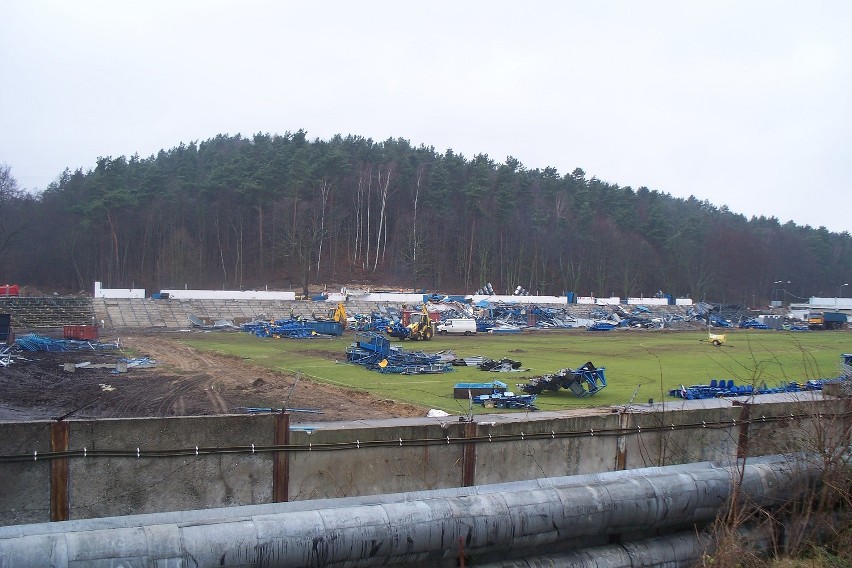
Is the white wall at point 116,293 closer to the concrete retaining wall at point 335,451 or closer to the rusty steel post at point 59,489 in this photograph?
the concrete retaining wall at point 335,451

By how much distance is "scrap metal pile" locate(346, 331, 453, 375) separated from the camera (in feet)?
95.9

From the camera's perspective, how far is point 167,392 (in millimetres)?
23062

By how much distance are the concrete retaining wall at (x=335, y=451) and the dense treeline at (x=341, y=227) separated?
79.0 meters

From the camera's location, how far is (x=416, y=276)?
96188 millimetres

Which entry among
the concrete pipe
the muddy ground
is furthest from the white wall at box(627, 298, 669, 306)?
the concrete pipe

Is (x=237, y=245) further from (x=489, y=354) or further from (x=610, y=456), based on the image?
(x=610, y=456)

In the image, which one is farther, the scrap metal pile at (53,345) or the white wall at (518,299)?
the white wall at (518,299)

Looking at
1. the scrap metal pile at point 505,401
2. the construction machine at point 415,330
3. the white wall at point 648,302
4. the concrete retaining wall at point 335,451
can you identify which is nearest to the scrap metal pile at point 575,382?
the scrap metal pile at point 505,401

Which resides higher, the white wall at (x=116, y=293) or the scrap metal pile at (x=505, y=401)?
the white wall at (x=116, y=293)

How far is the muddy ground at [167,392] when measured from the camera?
1912 centimetres

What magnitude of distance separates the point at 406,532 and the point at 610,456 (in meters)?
3.73

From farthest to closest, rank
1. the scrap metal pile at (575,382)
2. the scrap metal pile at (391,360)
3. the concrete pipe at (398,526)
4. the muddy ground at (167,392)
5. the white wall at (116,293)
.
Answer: the white wall at (116,293), the scrap metal pile at (391,360), the scrap metal pile at (575,382), the muddy ground at (167,392), the concrete pipe at (398,526)

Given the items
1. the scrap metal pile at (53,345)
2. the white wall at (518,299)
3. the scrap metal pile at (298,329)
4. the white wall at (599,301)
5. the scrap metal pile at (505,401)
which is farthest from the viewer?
the white wall at (599,301)

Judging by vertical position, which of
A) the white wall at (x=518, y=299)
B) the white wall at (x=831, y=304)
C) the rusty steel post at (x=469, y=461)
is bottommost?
the white wall at (x=831, y=304)
